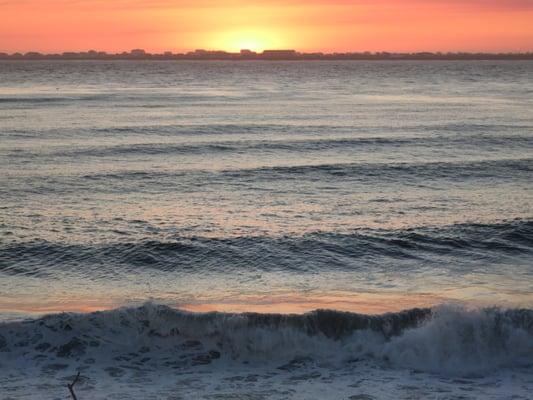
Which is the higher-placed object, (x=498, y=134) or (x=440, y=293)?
(x=498, y=134)

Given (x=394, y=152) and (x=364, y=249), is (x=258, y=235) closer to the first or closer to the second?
(x=364, y=249)

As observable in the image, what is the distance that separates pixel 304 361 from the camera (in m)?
10.6

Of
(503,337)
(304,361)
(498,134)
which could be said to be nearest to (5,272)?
(304,361)

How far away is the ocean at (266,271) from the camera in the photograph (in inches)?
401

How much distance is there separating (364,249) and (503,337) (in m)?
5.24

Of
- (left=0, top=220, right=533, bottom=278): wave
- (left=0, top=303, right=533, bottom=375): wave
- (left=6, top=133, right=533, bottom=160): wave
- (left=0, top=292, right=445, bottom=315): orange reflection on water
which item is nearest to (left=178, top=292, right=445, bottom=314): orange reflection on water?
(left=0, top=292, right=445, bottom=315): orange reflection on water

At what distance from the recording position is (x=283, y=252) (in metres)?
Answer: 15.6

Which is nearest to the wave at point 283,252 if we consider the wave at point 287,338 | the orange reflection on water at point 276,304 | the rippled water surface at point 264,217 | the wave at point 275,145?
the rippled water surface at point 264,217

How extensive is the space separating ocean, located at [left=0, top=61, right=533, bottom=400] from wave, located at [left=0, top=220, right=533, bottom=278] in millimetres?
58

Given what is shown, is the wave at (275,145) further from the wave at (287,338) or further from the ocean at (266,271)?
the wave at (287,338)

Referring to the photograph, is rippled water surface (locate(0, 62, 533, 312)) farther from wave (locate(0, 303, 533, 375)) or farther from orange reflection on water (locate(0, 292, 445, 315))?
wave (locate(0, 303, 533, 375))

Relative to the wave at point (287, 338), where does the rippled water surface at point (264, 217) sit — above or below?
above

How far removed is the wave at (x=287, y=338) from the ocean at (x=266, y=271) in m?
0.03

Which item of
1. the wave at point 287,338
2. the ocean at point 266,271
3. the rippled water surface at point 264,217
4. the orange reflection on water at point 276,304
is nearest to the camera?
the ocean at point 266,271
